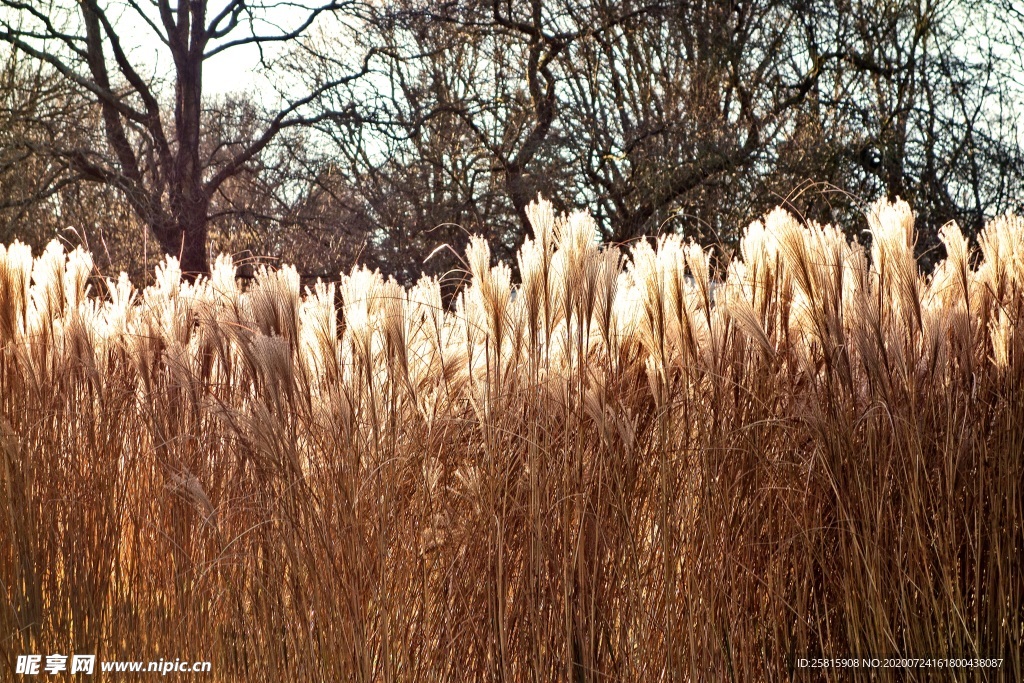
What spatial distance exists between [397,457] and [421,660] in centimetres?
48

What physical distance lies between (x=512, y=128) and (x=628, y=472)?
9.02 meters

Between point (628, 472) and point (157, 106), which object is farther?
point (157, 106)

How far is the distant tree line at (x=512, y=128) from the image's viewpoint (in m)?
9.63

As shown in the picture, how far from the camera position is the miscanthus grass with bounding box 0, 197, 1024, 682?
1.98m

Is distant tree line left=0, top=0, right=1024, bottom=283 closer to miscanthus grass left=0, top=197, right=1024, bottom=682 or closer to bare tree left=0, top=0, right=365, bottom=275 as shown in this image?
bare tree left=0, top=0, right=365, bottom=275

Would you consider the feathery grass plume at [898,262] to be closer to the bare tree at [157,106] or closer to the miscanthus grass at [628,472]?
the miscanthus grass at [628,472]

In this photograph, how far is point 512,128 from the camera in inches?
419

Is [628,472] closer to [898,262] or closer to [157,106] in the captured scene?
[898,262]

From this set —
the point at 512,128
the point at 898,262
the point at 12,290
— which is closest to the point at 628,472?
the point at 898,262

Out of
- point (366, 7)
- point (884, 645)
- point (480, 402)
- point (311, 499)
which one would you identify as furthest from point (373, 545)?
point (366, 7)

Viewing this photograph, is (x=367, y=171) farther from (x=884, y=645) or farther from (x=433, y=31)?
(x=884, y=645)

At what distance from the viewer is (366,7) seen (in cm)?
1212

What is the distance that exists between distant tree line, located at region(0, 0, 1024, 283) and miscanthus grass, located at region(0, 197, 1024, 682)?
23.6 feet

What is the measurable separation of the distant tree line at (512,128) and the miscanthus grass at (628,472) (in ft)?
23.6
